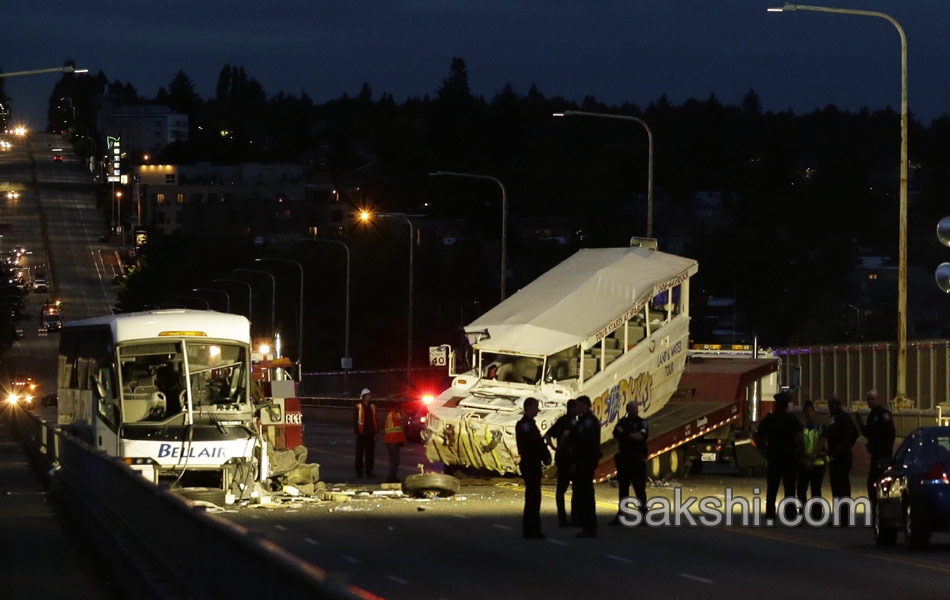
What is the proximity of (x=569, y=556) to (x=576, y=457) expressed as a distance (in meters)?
2.34

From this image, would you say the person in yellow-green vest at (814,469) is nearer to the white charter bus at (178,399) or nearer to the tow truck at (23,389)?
the white charter bus at (178,399)

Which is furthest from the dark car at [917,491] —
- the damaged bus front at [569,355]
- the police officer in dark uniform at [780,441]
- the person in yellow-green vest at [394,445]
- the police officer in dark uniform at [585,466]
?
the person in yellow-green vest at [394,445]

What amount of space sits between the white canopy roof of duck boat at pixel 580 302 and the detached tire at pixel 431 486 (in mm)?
3665

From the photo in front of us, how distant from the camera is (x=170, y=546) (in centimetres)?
1454

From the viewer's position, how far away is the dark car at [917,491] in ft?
60.1

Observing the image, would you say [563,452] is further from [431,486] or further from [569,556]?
[431,486]

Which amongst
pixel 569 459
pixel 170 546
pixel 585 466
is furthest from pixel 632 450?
pixel 170 546

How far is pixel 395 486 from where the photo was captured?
29.3 meters

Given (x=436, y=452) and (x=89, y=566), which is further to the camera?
(x=436, y=452)

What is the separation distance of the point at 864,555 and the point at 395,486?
38.7 feet

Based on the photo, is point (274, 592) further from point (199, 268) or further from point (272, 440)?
point (199, 268)

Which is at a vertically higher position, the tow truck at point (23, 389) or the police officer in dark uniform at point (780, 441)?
the police officer in dark uniform at point (780, 441)

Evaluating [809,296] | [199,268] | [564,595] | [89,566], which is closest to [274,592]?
[564,595]

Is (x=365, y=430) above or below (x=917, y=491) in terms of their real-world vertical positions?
below
